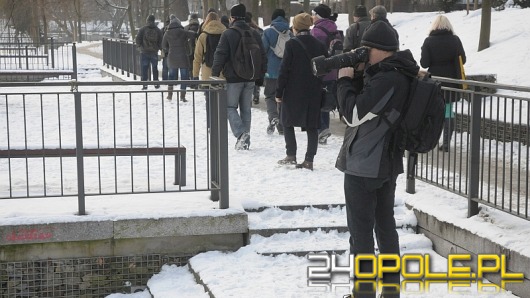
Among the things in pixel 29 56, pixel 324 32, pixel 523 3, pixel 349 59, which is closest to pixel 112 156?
pixel 324 32

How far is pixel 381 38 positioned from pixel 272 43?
7.52 meters

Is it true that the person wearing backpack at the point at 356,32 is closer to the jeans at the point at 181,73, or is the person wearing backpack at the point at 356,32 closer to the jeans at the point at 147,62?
the jeans at the point at 181,73

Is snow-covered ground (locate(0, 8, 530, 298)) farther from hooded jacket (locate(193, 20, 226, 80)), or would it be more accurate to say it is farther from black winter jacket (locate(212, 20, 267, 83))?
hooded jacket (locate(193, 20, 226, 80))

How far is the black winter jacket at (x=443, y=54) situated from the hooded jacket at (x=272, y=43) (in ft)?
7.58

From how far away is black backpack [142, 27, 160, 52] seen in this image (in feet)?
70.9

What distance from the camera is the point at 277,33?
13.5 m

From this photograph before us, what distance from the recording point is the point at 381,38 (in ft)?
19.9

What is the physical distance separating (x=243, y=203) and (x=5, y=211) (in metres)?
2.12

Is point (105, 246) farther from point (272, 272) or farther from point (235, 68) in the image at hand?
point (235, 68)

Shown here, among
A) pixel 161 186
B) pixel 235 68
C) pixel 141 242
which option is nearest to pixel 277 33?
pixel 235 68

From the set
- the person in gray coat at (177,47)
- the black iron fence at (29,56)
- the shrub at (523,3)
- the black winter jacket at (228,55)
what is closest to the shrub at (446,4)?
the shrub at (523,3)

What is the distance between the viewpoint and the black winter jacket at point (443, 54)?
39.3ft

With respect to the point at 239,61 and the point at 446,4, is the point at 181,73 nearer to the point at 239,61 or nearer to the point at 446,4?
the point at 239,61

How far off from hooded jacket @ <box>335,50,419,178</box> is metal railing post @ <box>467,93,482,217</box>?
1992 mm
